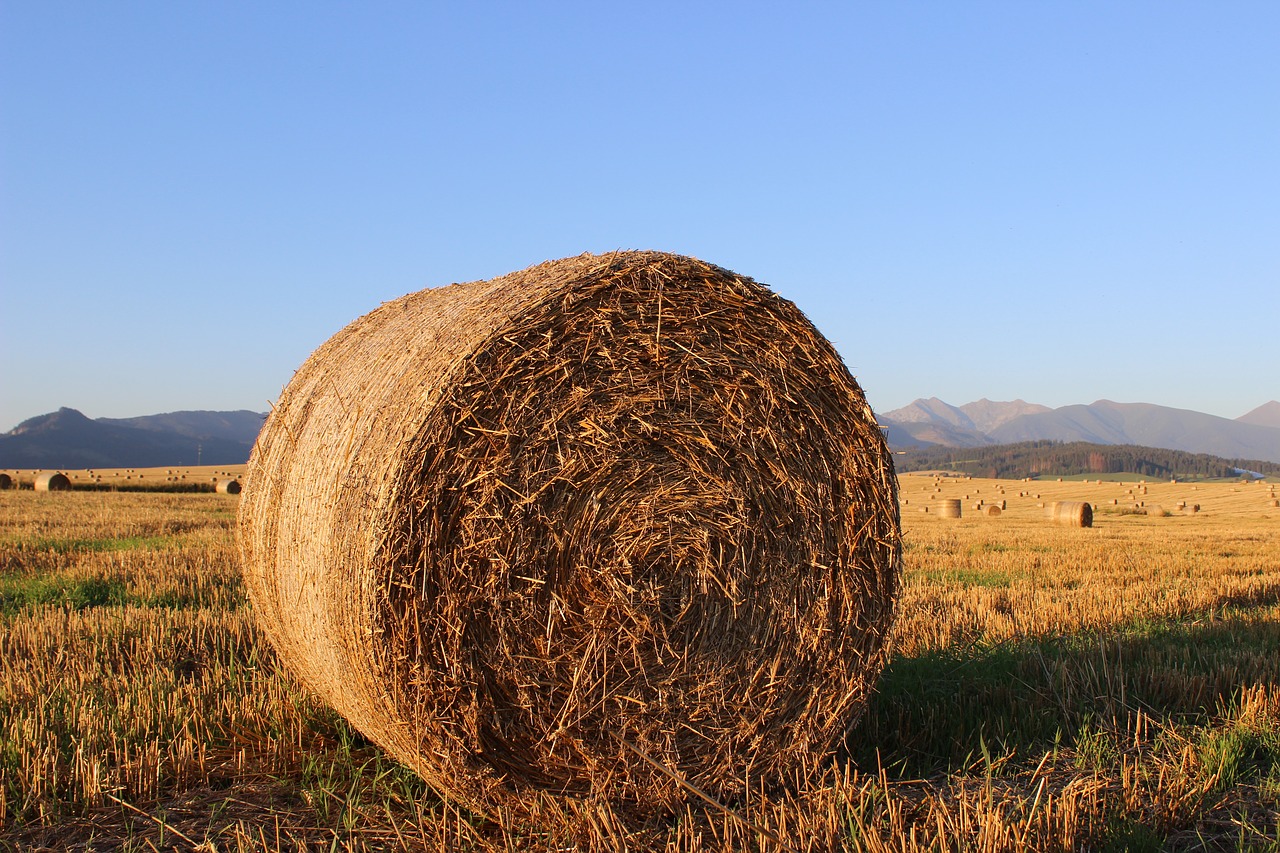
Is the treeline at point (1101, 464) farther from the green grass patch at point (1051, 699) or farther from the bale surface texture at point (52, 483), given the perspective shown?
the green grass patch at point (1051, 699)

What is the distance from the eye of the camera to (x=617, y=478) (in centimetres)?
410

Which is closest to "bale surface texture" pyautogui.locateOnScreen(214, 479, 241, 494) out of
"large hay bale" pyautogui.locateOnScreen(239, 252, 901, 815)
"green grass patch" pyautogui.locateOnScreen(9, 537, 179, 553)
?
"green grass patch" pyautogui.locateOnScreen(9, 537, 179, 553)

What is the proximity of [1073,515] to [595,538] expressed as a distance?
22.6m

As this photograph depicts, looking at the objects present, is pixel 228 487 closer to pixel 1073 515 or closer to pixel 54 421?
pixel 1073 515

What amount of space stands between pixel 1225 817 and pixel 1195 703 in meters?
1.59

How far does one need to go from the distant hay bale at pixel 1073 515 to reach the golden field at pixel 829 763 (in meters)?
16.0

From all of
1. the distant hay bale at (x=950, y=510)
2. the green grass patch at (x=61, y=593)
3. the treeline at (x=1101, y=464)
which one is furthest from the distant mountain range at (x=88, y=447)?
the green grass patch at (x=61, y=593)

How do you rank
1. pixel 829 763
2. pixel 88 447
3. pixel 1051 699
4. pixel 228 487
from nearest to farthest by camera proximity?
1. pixel 829 763
2. pixel 1051 699
3. pixel 228 487
4. pixel 88 447

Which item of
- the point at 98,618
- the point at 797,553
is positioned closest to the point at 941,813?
the point at 797,553

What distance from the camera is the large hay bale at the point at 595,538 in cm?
377

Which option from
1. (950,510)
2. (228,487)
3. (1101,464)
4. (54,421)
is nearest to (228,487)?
(228,487)

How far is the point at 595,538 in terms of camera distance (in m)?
4.05

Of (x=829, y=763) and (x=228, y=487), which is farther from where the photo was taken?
(x=228, y=487)

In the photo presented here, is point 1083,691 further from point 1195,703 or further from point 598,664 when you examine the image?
point 598,664
